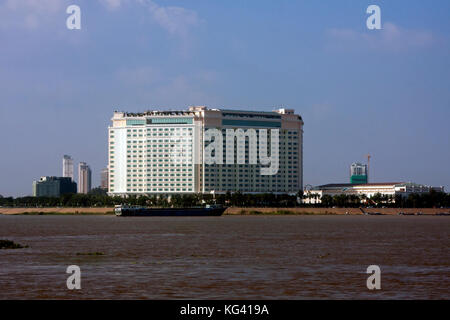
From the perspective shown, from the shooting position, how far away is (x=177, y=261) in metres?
55.0

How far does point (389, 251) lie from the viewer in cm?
6588

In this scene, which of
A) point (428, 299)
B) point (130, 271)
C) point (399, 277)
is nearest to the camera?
→ point (428, 299)

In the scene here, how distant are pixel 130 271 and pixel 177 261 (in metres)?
7.76

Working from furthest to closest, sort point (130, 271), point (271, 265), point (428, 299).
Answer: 1. point (271, 265)
2. point (130, 271)
3. point (428, 299)

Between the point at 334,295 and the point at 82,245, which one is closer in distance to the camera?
the point at 334,295
